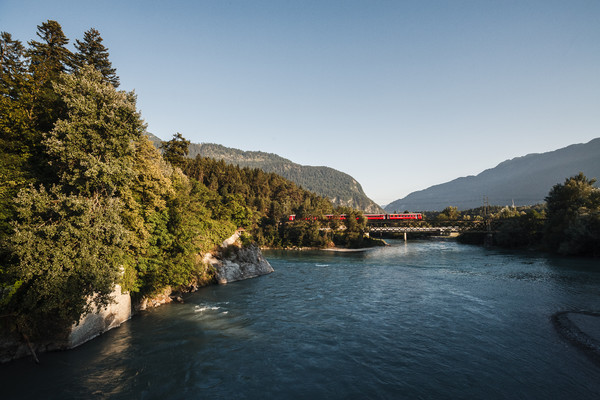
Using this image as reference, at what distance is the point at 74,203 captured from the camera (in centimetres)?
1841

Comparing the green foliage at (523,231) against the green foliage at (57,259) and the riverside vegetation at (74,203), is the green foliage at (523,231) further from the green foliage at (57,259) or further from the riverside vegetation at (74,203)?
the green foliage at (57,259)

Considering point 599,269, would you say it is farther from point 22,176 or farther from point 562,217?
point 22,176

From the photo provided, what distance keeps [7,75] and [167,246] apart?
76.4 ft

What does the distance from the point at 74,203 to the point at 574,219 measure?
89537 millimetres

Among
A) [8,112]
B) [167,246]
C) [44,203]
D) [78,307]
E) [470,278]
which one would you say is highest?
[8,112]

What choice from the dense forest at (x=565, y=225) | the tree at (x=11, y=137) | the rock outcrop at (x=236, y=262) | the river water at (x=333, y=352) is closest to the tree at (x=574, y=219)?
the dense forest at (x=565, y=225)

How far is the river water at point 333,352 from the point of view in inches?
580

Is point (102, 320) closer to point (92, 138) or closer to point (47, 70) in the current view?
point (92, 138)

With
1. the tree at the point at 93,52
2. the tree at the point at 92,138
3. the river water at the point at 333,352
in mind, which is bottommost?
the river water at the point at 333,352

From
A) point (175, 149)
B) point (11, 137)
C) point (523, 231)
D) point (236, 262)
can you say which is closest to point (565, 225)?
point (523, 231)

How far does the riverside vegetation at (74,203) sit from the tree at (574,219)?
77.5 m

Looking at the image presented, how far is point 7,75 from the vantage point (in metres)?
27.2

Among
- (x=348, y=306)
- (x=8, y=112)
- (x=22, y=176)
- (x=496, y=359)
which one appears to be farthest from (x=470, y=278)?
(x=8, y=112)

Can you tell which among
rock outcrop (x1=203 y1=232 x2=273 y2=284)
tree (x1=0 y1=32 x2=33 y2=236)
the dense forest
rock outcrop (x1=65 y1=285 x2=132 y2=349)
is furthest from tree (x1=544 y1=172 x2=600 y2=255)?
tree (x1=0 y1=32 x2=33 y2=236)
